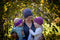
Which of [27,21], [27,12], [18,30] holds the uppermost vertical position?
[27,12]

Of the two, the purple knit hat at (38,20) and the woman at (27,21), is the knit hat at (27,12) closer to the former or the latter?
the woman at (27,21)

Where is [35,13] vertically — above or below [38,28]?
above

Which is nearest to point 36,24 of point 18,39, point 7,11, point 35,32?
point 35,32

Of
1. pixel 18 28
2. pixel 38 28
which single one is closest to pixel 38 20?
pixel 38 28

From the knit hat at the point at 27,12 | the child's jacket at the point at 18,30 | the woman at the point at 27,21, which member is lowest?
the child's jacket at the point at 18,30

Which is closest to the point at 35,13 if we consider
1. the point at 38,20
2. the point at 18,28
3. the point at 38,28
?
the point at 38,20

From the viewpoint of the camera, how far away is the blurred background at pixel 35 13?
8.83ft

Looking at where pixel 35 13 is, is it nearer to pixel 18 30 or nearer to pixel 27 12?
pixel 27 12

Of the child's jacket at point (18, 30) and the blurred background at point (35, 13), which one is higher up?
the blurred background at point (35, 13)

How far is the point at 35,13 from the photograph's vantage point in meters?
2.70

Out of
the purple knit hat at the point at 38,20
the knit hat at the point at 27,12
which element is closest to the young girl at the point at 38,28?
the purple knit hat at the point at 38,20

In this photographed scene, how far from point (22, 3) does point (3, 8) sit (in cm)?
37

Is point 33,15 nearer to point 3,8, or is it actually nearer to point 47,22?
point 47,22

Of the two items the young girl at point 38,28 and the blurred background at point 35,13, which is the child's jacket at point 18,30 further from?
the young girl at point 38,28
